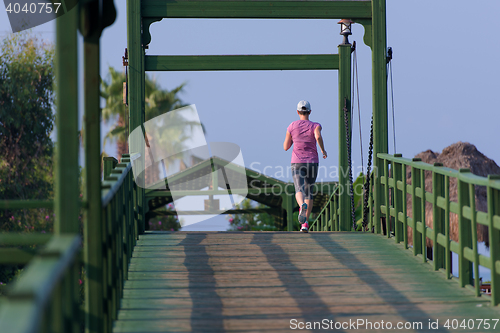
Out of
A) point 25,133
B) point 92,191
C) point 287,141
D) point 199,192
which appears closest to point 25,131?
point 25,133

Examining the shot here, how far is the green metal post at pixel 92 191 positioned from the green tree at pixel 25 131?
18017 mm

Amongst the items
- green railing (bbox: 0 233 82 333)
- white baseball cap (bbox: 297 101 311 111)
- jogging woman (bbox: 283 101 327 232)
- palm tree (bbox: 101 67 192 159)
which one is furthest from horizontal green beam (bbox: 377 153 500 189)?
palm tree (bbox: 101 67 192 159)

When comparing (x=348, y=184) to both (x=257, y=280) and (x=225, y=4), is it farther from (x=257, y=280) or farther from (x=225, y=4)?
(x=257, y=280)

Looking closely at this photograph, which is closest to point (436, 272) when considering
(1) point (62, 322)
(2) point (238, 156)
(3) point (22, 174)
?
(1) point (62, 322)

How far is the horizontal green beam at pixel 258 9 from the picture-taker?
8094mm

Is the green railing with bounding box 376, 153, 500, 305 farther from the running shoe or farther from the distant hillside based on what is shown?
the distant hillside

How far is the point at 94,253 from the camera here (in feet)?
11.4

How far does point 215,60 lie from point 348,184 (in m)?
2.73

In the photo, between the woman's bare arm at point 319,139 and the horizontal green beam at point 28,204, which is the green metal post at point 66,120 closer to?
the horizontal green beam at point 28,204

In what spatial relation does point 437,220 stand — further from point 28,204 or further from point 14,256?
point 14,256

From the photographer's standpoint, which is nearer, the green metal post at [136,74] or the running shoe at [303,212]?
the running shoe at [303,212]

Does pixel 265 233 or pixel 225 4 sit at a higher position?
pixel 225 4

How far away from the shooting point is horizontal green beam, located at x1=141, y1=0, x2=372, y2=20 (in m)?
8.09

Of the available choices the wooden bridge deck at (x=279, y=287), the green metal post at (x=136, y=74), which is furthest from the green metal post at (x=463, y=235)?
the green metal post at (x=136, y=74)
